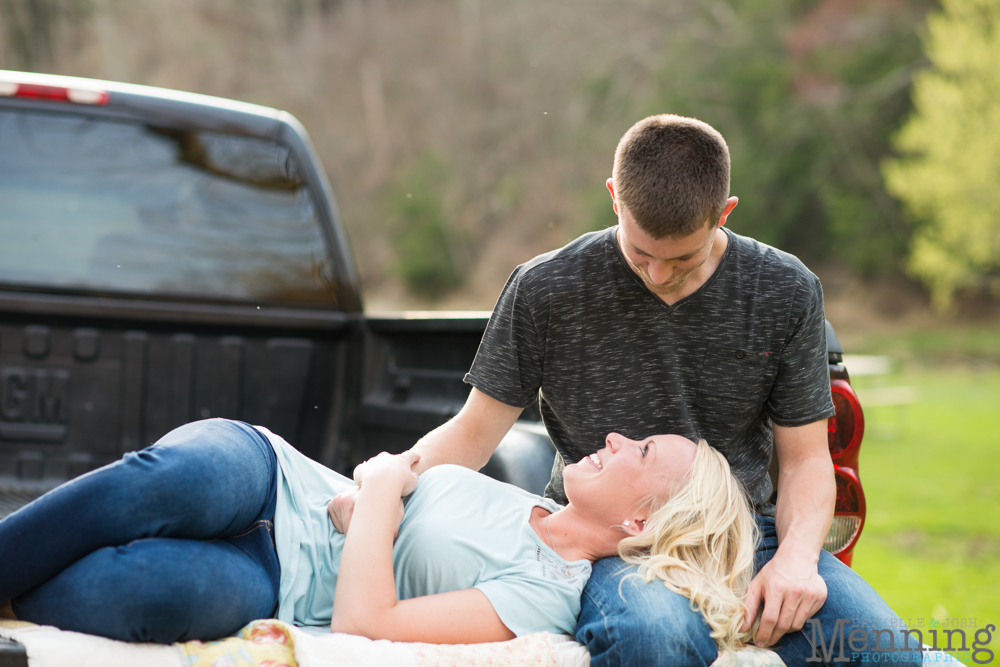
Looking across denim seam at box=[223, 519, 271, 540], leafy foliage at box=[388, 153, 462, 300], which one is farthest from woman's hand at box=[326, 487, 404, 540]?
leafy foliage at box=[388, 153, 462, 300]

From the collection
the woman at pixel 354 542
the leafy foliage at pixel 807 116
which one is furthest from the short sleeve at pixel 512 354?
the leafy foliage at pixel 807 116

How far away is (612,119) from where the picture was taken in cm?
3033

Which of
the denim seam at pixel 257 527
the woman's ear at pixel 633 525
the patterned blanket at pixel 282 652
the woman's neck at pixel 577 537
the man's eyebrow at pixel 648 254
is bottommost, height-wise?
the patterned blanket at pixel 282 652

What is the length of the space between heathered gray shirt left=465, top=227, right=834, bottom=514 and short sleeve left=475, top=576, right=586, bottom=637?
0.54 meters

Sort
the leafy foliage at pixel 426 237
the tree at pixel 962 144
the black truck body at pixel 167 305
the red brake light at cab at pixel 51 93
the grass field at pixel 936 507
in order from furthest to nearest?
the leafy foliage at pixel 426 237
the tree at pixel 962 144
the grass field at pixel 936 507
the black truck body at pixel 167 305
the red brake light at cab at pixel 51 93

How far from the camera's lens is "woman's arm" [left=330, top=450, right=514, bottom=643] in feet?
6.06

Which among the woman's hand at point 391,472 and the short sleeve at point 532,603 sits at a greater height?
the woman's hand at point 391,472

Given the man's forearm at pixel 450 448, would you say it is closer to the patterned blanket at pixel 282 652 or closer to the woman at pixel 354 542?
the woman at pixel 354 542

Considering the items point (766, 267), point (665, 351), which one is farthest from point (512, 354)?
point (766, 267)

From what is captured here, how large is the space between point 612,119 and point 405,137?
9301 millimetres

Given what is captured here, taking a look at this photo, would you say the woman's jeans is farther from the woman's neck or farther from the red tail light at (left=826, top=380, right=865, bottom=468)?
the red tail light at (left=826, top=380, right=865, bottom=468)

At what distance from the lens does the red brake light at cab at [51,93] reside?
3014mm

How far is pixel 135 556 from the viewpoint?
1681mm

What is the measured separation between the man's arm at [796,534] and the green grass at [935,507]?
1.98 metres
